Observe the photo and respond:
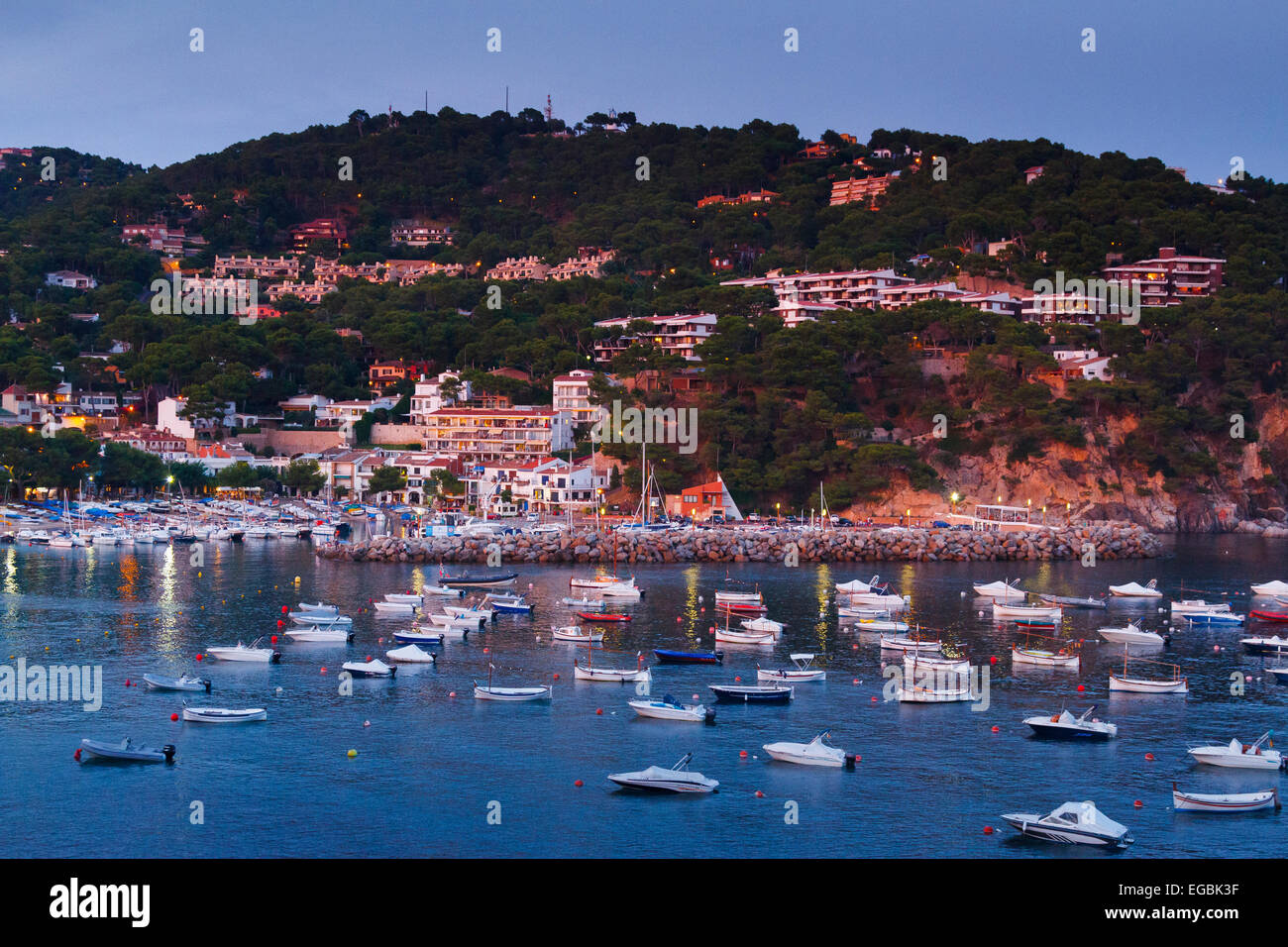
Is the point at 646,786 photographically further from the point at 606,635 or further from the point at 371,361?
the point at 371,361

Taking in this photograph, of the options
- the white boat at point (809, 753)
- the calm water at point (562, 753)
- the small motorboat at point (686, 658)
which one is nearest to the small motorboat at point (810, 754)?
the white boat at point (809, 753)

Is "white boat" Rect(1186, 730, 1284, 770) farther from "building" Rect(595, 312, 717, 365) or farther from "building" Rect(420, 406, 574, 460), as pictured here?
"building" Rect(595, 312, 717, 365)

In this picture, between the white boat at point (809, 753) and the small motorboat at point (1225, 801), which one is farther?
the white boat at point (809, 753)

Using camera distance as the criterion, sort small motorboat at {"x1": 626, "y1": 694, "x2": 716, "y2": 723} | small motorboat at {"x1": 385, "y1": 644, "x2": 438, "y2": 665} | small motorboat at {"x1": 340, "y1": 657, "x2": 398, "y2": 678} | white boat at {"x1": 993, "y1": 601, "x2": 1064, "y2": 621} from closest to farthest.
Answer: small motorboat at {"x1": 626, "y1": 694, "x2": 716, "y2": 723}
small motorboat at {"x1": 340, "y1": 657, "x2": 398, "y2": 678}
small motorboat at {"x1": 385, "y1": 644, "x2": 438, "y2": 665}
white boat at {"x1": 993, "y1": 601, "x2": 1064, "y2": 621}

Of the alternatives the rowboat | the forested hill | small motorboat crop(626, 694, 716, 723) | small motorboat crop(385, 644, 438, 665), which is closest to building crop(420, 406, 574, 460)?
the forested hill

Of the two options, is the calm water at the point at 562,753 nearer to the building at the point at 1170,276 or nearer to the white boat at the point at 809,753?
the white boat at the point at 809,753
